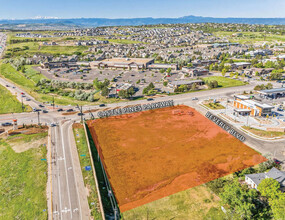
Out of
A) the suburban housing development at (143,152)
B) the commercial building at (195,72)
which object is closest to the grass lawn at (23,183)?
the suburban housing development at (143,152)

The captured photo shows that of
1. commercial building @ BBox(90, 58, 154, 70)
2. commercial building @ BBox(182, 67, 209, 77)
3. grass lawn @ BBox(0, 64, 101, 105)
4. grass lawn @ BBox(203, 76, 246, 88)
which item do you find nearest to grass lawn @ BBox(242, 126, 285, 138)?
grass lawn @ BBox(203, 76, 246, 88)

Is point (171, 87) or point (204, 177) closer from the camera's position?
point (204, 177)

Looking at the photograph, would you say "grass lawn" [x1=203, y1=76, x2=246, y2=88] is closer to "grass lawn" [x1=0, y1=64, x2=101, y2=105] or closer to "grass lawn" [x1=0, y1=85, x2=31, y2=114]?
"grass lawn" [x1=0, y1=64, x2=101, y2=105]

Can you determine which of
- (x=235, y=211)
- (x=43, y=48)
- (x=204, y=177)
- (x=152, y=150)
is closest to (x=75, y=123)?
(x=152, y=150)

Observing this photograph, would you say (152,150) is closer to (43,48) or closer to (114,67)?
(114,67)

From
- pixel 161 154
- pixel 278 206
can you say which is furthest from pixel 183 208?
pixel 161 154

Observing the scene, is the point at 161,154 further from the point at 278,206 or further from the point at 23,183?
the point at 23,183
